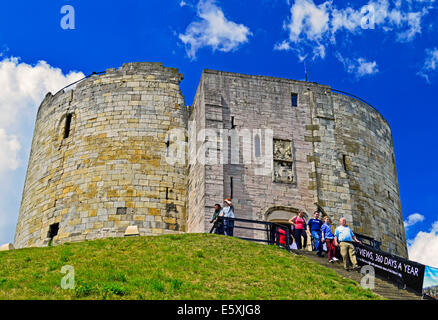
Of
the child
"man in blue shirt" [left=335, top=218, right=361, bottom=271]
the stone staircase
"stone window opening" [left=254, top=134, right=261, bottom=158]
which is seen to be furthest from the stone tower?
"man in blue shirt" [left=335, top=218, right=361, bottom=271]

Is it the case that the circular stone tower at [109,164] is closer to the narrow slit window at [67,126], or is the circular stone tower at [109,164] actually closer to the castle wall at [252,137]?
the narrow slit window at [67,126]

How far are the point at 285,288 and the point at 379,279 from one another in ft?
14.0

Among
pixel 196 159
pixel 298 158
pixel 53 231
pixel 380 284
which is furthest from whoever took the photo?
pixel 53 231

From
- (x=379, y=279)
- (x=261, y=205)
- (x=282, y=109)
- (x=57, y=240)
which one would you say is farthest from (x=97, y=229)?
(x=379, y=279)

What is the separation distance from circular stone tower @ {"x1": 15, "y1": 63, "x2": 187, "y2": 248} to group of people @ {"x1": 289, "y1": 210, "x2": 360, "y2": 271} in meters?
5.02

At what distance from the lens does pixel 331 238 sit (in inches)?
604

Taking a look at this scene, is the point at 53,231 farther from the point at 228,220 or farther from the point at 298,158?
the point at 298,158

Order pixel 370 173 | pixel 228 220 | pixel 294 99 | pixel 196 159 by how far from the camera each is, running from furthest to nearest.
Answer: pixel 370 173 < pixel 294 99 < pixel 196 159 < pixel 228 220

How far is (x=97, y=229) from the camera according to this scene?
19.7 m

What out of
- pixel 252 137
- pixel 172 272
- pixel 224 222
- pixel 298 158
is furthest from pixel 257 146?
pixel 172 272

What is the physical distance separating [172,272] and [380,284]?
5298mm
